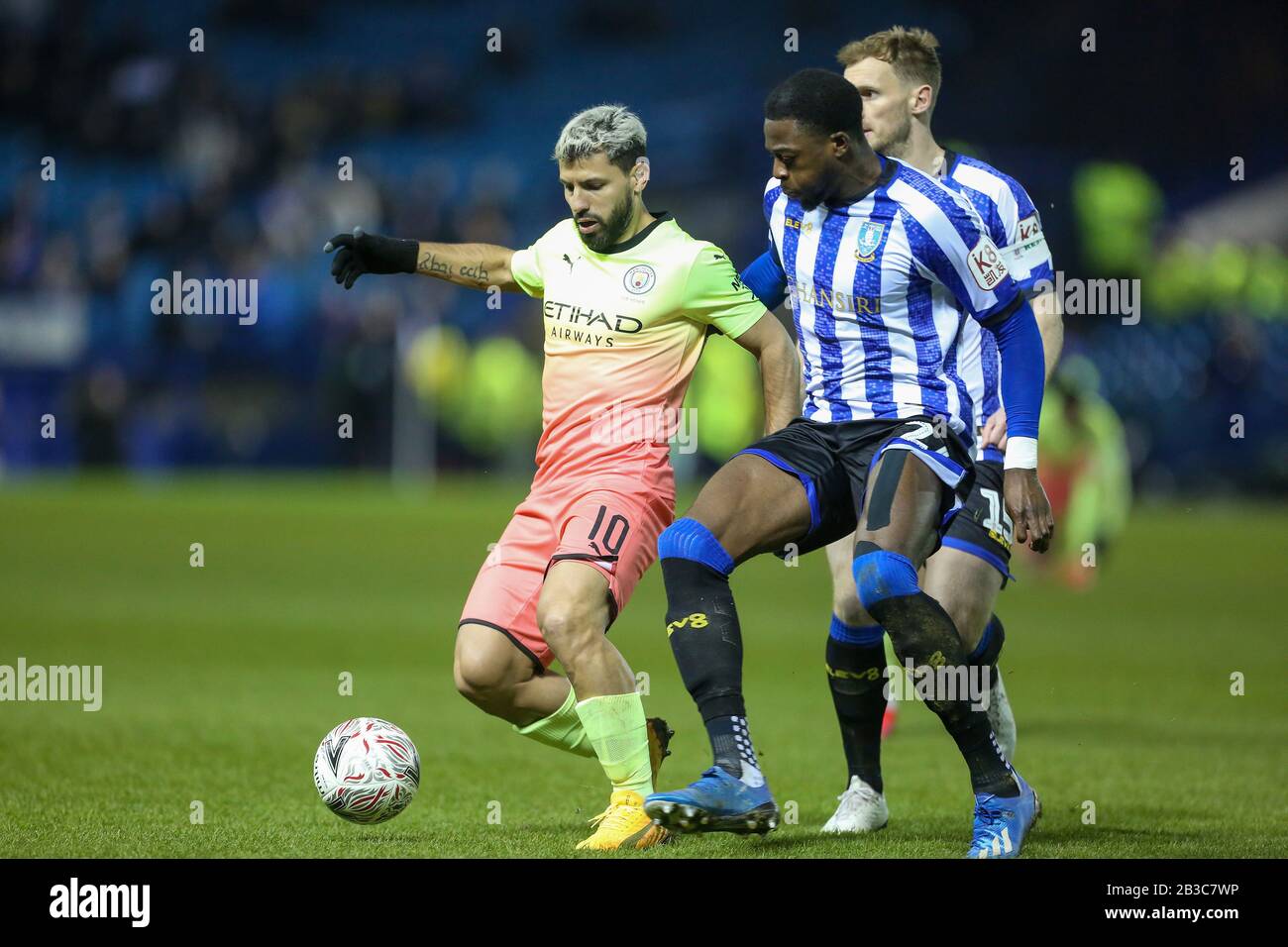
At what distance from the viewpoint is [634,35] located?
107 feet

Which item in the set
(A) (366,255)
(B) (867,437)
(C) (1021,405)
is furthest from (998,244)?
(A) (366,255)

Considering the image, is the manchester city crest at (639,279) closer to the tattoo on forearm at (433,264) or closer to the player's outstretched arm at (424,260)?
the player's outstretched arm at (424,260)

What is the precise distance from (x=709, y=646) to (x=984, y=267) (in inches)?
55.6

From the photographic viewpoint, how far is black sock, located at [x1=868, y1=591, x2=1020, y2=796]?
5004 mm

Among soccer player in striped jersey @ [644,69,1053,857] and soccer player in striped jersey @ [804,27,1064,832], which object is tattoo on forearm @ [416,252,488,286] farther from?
soccer player in striped jersey @ [804,27,1064,832]

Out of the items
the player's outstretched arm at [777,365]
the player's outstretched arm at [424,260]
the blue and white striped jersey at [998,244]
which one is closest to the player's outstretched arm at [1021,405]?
the blue and white striped jersey at [998,244]

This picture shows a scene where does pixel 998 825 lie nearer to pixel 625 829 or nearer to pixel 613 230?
pixel 625 829

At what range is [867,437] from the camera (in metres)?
5.42

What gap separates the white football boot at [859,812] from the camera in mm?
5871

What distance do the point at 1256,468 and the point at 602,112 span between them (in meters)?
22.6

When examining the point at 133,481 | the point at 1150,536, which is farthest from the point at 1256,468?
the point at 133,481

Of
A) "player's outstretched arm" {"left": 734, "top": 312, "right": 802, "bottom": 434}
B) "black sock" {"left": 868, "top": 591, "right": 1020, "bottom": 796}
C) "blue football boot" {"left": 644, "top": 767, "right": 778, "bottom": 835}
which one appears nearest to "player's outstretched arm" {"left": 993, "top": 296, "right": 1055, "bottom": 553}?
"black sock" {"left": 868, "top": 591, "right": 1020, "bottom": 796}

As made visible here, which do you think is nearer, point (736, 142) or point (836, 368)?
point (836, 368)

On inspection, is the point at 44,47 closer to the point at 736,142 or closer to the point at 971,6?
the point at 736,142
